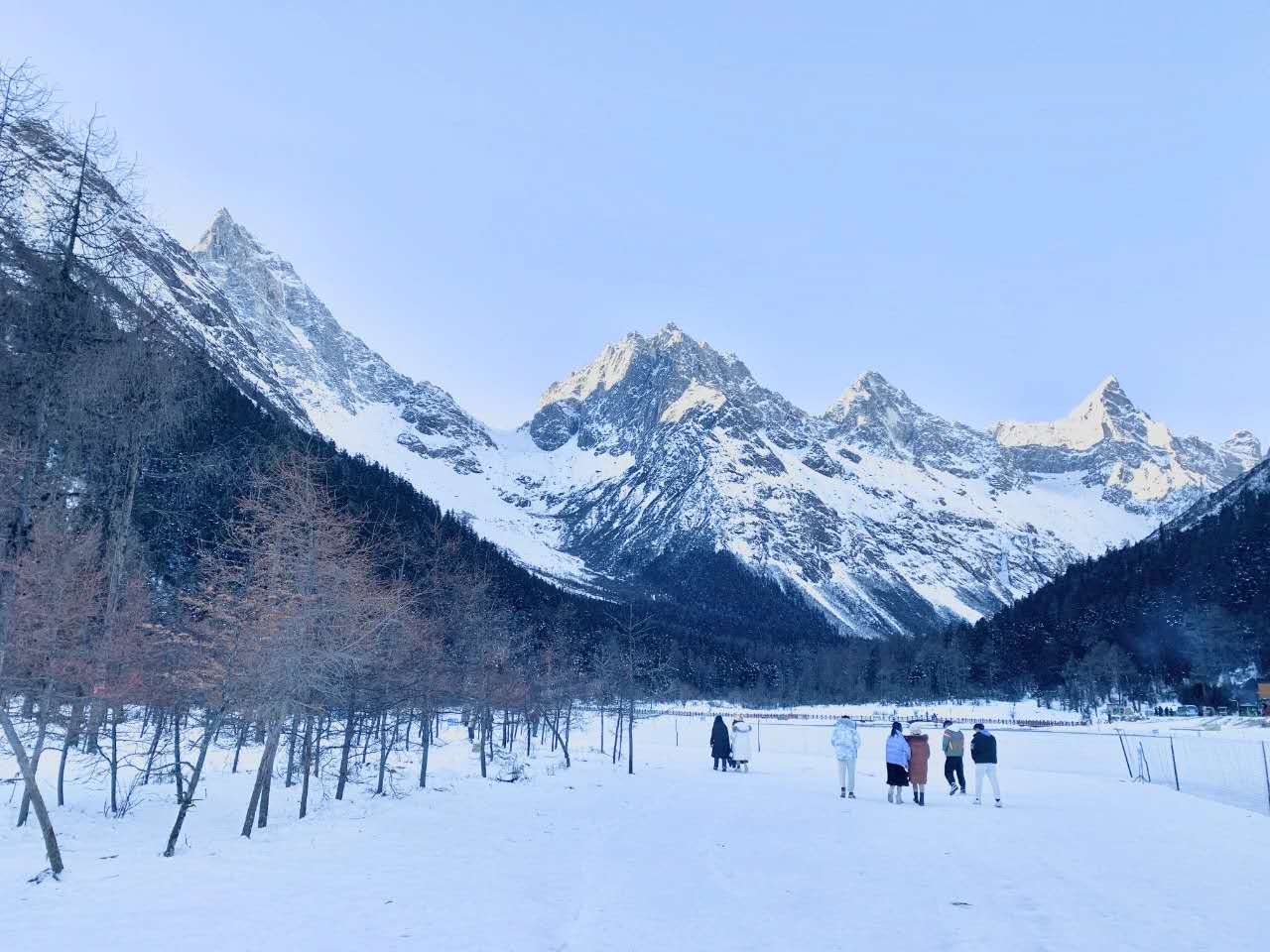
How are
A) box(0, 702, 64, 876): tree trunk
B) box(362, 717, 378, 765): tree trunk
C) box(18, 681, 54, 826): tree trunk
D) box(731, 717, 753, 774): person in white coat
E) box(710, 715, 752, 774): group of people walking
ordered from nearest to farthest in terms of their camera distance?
box(0, 702, 64, 876): tree trunk
box(18, 681, 54, 826): tree trunk
box(362, 717, 378, 765): tree trunk
box(731, 717, 753, 774): person in white coat
box(710, 715, 752, 774): group of people walking

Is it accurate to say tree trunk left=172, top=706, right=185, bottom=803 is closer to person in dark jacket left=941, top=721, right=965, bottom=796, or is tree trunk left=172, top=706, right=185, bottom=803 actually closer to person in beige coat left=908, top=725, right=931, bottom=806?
person in beige coat left=908, top=725, right=931, bottom=806

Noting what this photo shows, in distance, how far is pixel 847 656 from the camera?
14700 cm

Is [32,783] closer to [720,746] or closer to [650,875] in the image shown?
[650,875]

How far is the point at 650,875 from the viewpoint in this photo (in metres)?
11.8

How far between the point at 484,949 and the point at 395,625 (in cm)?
1665

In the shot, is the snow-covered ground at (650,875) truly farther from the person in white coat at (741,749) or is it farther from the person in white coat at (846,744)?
the person in white coat at (741,749)

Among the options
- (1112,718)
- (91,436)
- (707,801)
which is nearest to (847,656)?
(1112,718)

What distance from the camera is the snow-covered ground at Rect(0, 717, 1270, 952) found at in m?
8.60

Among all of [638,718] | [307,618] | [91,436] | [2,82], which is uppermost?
[2,82]

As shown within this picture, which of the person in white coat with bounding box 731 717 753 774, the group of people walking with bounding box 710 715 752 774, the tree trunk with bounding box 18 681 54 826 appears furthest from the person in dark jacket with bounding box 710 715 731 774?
the tree trunk with bounding box 18 681 54 826

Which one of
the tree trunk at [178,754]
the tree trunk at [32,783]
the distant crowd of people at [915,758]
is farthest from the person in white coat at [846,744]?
the tree trunk at [32,783]

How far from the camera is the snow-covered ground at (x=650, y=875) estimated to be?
8.60 m

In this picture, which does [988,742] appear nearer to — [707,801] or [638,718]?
[707,801]

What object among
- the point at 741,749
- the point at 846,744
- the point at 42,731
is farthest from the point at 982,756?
the point at 42,731
